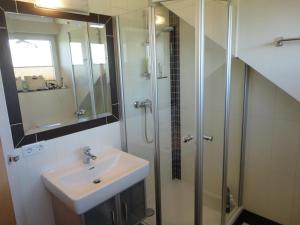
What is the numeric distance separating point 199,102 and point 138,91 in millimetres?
823

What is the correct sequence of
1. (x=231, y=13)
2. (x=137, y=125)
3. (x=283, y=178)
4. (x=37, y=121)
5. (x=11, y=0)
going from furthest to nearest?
1. (x=137, y=125)
2. (x=283, y=178)
3. (x=231, y=13)
4. (x=37, y=121)
5. (x=11, y=0)

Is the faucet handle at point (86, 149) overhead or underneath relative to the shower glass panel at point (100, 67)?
underneath

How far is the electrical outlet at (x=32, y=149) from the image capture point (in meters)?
1.52

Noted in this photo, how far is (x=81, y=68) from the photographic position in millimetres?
1868

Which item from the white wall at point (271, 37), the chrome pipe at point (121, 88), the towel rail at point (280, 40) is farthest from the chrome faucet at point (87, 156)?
the towel rail at point (280, 40)

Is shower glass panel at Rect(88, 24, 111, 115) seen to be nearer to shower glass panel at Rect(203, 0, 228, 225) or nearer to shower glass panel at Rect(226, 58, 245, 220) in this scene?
shower glass panel at Rect(203, 0, 228, 225)

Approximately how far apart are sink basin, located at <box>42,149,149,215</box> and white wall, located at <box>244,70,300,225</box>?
4.00 ft

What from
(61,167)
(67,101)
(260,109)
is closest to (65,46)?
(67,101)

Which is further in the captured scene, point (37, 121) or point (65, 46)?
point (65, 46)

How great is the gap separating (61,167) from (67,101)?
54 cm

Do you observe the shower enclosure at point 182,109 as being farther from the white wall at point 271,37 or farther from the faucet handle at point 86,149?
the faucet handle at point 86,149

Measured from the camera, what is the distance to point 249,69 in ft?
6.87

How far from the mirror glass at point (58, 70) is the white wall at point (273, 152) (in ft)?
4.81

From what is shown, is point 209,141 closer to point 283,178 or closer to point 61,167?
point 283,178
